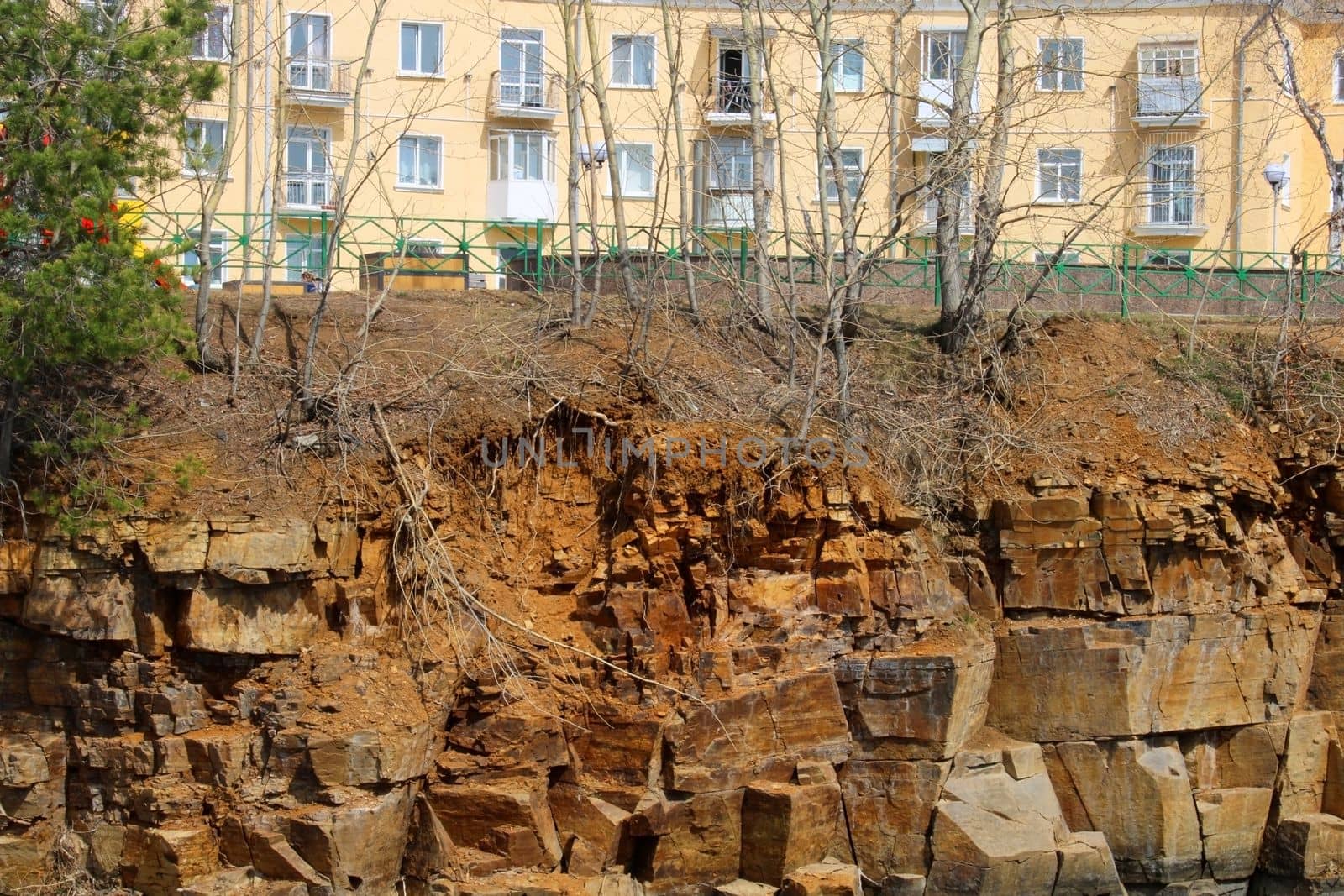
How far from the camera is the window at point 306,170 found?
→ 88.0 feet

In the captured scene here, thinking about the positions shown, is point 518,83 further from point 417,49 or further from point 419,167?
point 419,167

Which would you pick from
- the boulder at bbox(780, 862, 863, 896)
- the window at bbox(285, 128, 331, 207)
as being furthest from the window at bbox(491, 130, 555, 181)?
the boulder at bbox(780, 862, 863, 896)

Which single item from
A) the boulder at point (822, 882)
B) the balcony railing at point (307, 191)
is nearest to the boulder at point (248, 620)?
the boulder at point (822, 882)

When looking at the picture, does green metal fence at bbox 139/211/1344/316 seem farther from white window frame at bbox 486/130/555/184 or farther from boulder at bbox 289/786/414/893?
white window frame at bbox 486/130/555/184

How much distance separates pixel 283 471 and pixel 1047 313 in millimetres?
8298

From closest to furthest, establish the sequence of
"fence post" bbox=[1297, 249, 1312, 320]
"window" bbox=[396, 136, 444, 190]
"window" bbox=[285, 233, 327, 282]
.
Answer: "fence post" bbox=[1297, 249, 1312, 320] < "window" bbox=[285, 233, 327, 282] < "window" bbox=[396, 136, 444, 190]

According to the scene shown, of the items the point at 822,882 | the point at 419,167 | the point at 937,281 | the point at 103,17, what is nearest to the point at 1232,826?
the point at 822,882

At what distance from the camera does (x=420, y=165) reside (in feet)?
93.1

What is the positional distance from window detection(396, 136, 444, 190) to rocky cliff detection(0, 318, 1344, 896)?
50.7 feet

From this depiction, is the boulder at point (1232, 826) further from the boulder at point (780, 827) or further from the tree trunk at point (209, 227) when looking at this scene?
the tree trunk at point (209, 227)

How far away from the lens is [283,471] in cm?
1292

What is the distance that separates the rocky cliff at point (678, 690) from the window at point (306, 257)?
149 inches

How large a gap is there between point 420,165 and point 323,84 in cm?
215

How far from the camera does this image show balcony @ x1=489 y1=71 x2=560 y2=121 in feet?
92.7
